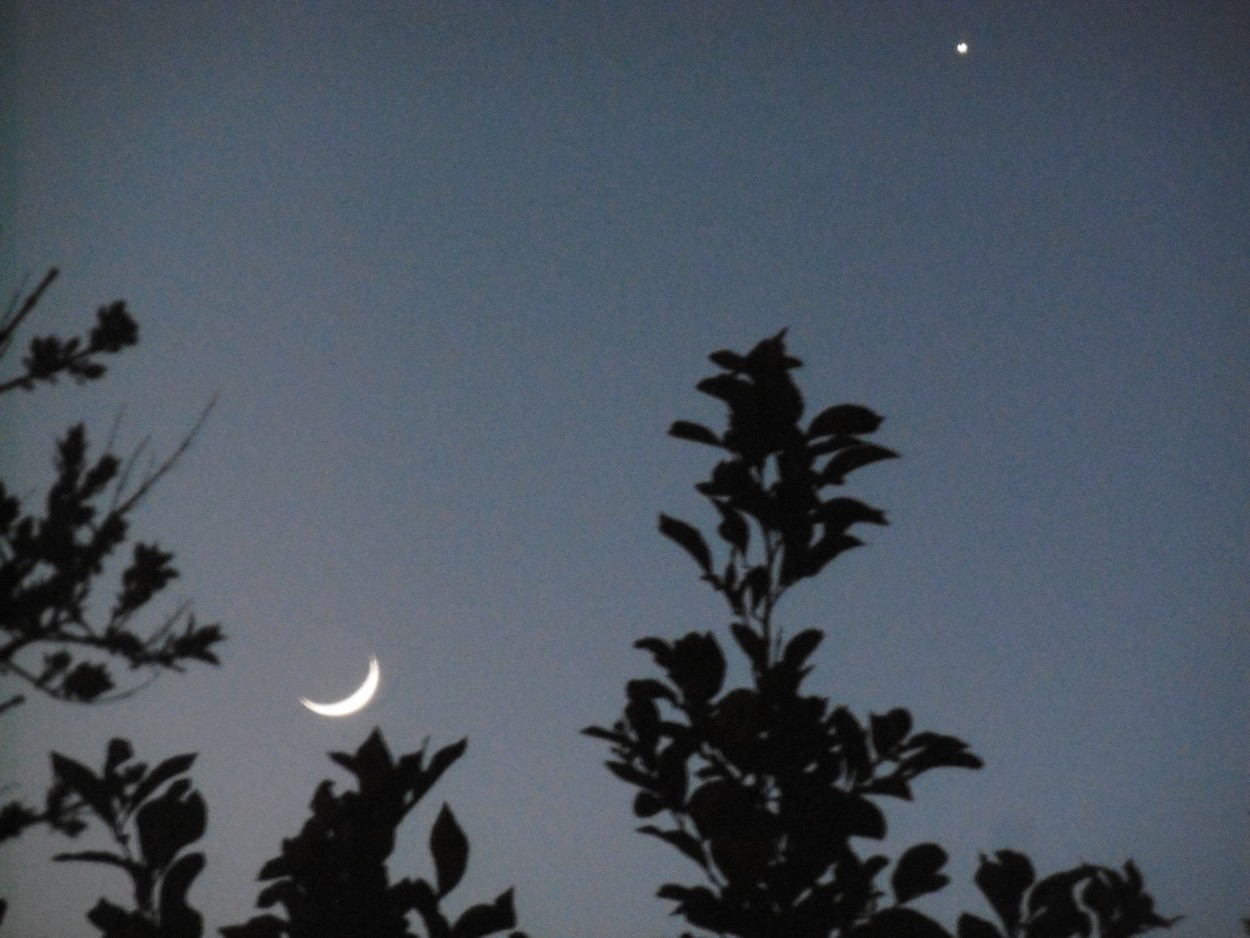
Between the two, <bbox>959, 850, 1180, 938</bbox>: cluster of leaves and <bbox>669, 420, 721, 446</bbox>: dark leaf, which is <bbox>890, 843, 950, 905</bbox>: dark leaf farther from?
<bbox>669, 420, 721, 446</bbox>: dark leaf

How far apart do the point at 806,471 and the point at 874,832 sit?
1133 millimetres

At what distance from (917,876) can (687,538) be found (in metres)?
1.26

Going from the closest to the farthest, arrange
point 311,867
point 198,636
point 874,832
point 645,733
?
point 311,867 → point 874,832 → point 645,733 → point 198,636

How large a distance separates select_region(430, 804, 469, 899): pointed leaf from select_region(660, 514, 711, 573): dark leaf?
46.8 inches

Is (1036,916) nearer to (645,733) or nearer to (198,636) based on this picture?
(645,733)

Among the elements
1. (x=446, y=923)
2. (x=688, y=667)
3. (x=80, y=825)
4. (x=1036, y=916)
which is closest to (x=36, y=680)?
(x=80, y=825)

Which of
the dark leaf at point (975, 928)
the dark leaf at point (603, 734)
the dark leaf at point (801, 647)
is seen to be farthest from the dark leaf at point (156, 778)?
the dark leaf at point (975, 928)

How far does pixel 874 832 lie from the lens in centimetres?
296

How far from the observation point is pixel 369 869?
2.75 m

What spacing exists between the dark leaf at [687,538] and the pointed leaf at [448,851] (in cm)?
119

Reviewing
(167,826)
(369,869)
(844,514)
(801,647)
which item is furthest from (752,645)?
(167,826)

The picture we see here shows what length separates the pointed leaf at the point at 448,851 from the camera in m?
2.76

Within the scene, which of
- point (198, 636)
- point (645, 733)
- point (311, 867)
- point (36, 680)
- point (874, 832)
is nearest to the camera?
point (311, 867)

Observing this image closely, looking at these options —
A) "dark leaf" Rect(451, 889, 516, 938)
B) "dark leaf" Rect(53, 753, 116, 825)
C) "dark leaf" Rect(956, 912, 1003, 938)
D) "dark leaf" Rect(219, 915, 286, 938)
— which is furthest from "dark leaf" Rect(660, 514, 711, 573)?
"dark leaf" Rect(53, 753, 116, 825)
